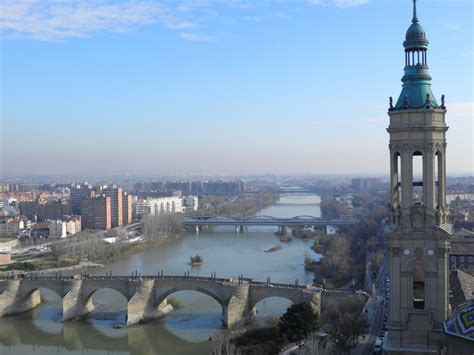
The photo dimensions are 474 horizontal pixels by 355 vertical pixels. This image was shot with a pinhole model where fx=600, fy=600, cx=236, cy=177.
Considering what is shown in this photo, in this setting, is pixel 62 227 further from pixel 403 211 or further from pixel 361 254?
pixel 403 211

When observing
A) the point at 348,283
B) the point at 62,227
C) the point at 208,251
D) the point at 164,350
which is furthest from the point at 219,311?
the point at 62,227

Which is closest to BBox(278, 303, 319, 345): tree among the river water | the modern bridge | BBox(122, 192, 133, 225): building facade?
the river water

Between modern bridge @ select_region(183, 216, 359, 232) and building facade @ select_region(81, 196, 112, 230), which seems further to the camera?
building facade @ select_region(81, 196, 112, 230)

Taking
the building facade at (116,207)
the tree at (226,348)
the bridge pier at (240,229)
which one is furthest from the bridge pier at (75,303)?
the building facade at (116,207)

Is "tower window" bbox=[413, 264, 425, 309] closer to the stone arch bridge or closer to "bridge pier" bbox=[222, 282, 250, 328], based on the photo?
the stone arch bridge

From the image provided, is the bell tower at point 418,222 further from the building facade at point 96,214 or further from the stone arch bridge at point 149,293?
the building facade at point 96,214

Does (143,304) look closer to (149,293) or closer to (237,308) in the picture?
(149,293)
